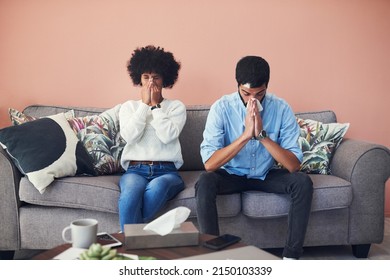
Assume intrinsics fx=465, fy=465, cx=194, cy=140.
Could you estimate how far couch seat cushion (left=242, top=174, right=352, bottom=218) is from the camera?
71.8 inches

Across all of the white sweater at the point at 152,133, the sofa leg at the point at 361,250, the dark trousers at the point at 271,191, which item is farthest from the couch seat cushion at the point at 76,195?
the sofa leg at the point at 361,250

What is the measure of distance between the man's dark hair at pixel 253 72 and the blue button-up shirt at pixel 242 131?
0.44ft

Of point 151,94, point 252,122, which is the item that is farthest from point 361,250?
point 151,94

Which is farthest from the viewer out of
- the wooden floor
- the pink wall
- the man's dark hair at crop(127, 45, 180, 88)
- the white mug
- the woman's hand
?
the pink wall

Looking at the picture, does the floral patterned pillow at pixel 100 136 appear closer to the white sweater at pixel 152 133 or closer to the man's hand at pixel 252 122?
the white sweater at pixel 152 133

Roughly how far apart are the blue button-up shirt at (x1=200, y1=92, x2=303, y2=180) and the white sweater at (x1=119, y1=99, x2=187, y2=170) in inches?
6.8

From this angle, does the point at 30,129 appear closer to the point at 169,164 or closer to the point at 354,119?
the point at 169,164

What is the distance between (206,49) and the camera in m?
2.47

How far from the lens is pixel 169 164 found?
78.4 inches

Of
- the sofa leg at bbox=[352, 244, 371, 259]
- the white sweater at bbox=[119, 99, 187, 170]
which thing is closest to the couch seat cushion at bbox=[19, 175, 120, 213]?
the white sweater at bbox=[119, 99, 187, 170]

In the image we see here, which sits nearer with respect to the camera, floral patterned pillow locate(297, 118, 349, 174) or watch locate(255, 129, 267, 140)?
watch locate(255, 129, 267, 140)

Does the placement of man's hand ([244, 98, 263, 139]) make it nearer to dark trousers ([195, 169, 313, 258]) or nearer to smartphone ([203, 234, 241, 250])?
dark trousers ([195, 169, 313, 258])

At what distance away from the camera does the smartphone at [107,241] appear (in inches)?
44.4
